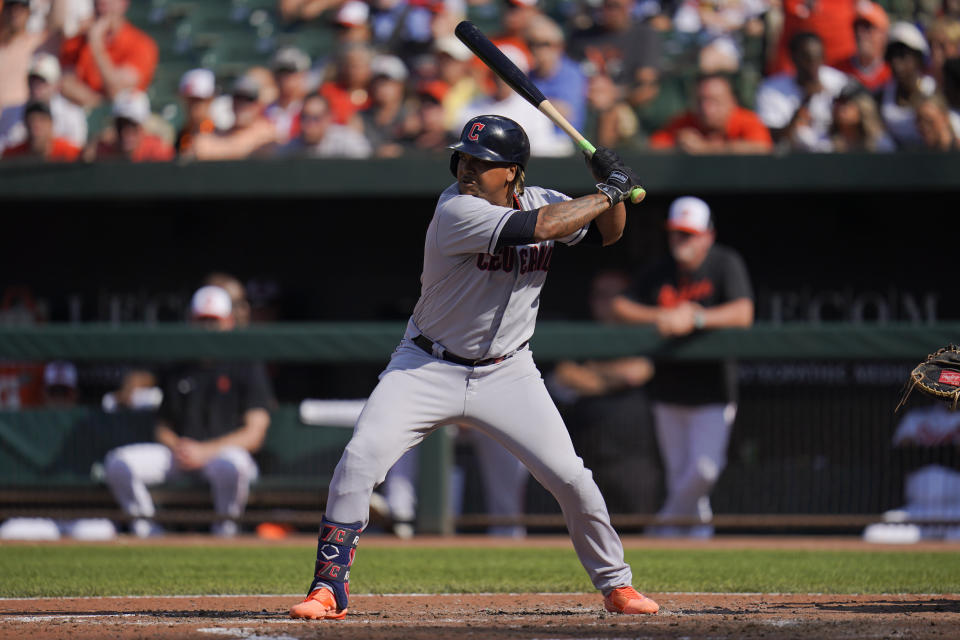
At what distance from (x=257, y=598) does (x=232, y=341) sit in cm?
317

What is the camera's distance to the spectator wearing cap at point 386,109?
9.67 m

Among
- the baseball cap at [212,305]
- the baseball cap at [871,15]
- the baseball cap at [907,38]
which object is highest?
the baseball cap at [871,15]

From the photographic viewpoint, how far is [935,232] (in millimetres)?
9461

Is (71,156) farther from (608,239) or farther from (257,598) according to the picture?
(608,239)

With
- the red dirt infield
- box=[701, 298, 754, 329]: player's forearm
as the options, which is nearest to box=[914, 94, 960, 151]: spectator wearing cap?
box=[701, 298, 754, 329]: player's forearm

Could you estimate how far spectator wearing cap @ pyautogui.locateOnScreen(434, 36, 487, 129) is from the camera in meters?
9.72

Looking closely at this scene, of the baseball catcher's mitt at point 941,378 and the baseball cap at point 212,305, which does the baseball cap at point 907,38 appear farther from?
the baseball catcher's mitt at point 941,378

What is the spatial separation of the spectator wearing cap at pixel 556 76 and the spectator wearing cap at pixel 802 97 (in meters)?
1.28

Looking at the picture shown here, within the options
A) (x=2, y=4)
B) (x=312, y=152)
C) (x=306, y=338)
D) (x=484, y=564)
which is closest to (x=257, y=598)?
(x=484, y=564)

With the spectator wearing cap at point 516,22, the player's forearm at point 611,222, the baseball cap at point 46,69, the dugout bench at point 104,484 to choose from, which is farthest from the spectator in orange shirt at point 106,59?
the player's forearm at point 611,222

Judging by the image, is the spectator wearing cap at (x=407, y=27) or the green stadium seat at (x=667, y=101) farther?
the spectator wearing cap at (x=407, y=27)

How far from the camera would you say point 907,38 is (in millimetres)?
8828

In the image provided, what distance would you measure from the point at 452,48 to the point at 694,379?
3.69 m

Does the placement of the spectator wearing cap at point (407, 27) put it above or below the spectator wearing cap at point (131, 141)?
above
